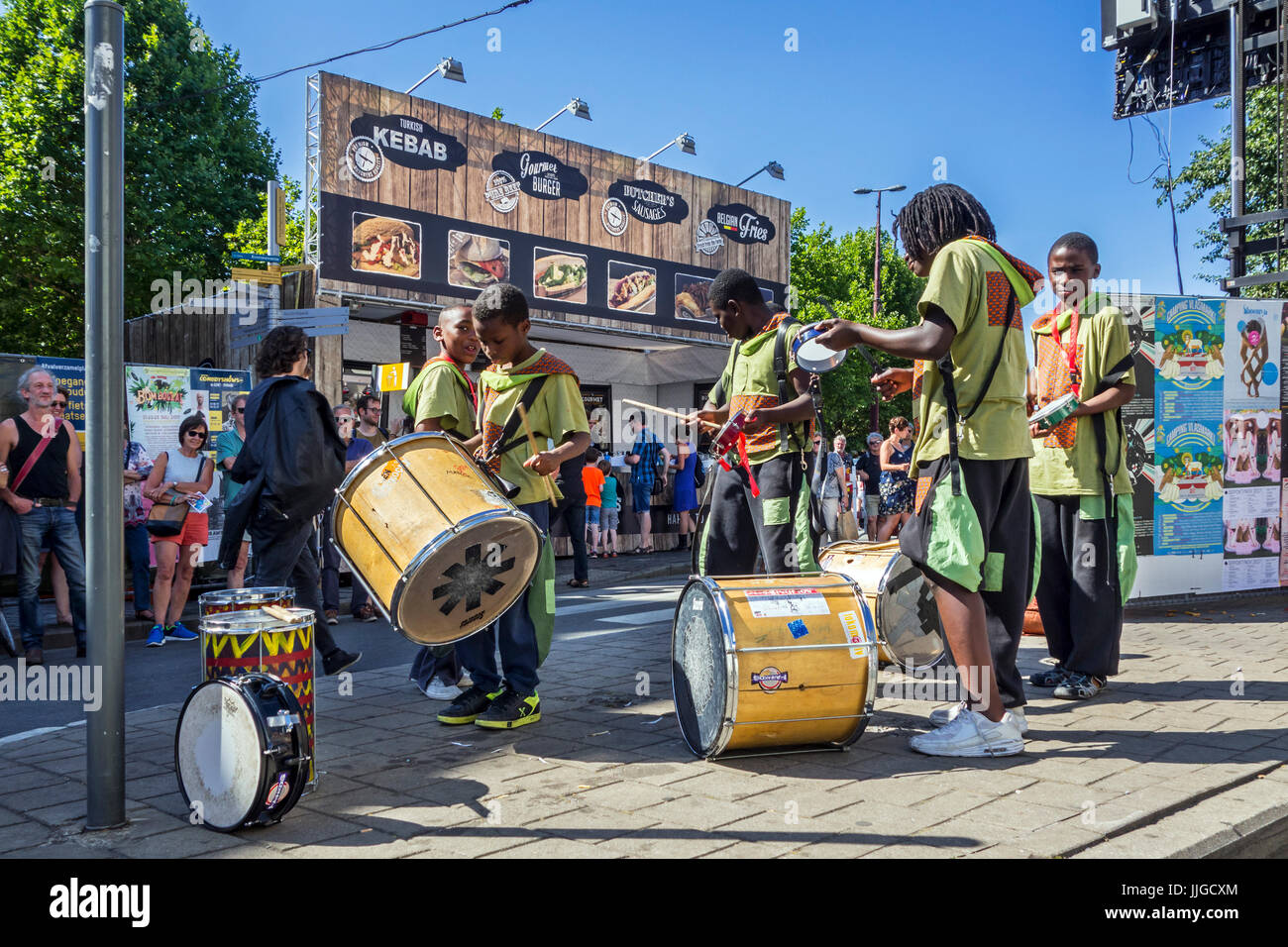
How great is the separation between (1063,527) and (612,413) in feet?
44.6

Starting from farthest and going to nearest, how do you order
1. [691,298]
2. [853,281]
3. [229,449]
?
[853,281], [691,298], [229,449]

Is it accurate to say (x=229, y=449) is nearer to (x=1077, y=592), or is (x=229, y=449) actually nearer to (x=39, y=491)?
(x=39, y=491)

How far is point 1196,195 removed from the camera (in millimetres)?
26234

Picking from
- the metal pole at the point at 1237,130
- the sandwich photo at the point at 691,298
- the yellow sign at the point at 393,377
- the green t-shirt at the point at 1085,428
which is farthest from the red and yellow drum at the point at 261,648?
the sandwich photo at the point at 691,298

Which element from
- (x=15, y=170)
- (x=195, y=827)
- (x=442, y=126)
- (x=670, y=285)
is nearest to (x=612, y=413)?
(x=670, y=285)

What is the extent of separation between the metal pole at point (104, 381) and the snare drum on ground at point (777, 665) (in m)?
2.05

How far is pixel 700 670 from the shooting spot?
4047 millimetres

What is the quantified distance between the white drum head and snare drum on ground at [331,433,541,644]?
0.76 metres

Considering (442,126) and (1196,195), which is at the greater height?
(1196,195)

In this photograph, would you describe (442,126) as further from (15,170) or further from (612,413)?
(15,170)

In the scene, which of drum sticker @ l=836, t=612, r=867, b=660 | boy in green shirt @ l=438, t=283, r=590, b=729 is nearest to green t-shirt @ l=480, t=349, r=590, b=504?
boy in green shirt @ l=438, t=283, r=590, b=729

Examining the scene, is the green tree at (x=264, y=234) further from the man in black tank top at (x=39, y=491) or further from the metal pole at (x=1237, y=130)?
the metal pole at (x=1237, y=130)

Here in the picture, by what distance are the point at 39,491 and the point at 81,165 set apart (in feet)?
73.1

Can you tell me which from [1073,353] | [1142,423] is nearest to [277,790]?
[1073,353]
